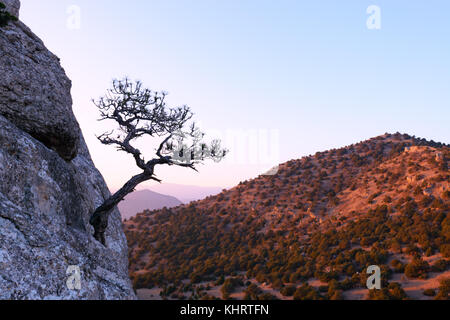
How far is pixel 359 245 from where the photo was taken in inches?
1471

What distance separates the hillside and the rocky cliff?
23.8 metres

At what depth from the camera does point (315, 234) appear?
44.4 meters

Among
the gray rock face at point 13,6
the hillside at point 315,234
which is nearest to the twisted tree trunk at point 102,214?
the gray rock face at point 13,6

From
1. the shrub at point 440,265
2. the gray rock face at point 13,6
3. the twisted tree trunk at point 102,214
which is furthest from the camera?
the shrub at point 440,265

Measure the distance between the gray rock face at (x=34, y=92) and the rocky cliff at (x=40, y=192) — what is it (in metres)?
0.03

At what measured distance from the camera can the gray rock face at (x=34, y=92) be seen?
34.0 ft

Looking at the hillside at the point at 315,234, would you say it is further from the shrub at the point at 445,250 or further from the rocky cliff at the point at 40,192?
the rocky cliff at the point at 40,192

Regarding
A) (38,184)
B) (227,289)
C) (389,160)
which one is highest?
(389,160)

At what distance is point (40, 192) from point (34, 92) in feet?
13.2

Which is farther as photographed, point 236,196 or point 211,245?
point 236,196

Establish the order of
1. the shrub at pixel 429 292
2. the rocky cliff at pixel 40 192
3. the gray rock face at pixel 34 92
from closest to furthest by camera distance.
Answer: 1. the rocky cliff at pixel 40 192
2. the gray rock face at pixel 34 92
3. the shrub at pixel 429 292
